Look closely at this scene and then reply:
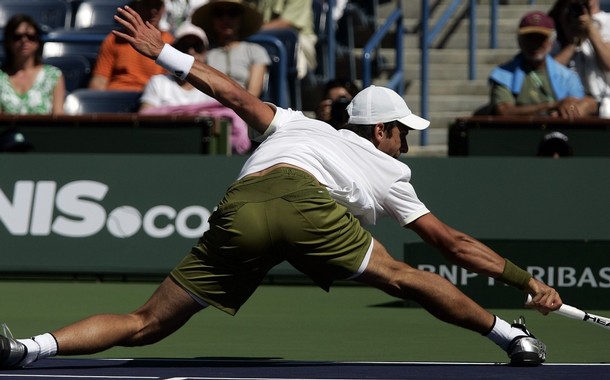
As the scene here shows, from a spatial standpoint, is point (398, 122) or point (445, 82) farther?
point (445, 82)

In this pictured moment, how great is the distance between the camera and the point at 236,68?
13.2 m

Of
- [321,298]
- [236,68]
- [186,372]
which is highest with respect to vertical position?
[236,68]

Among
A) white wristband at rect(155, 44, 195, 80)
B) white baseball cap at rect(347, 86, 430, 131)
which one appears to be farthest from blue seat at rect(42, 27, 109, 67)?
white baseball cap at rect(347, 86, 430, 131)

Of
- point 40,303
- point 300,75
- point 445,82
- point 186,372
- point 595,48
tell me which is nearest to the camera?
point 186,372

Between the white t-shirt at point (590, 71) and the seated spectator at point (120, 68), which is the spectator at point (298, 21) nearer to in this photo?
the seated spectator at point (120, 68)

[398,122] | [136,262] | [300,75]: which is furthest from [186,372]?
[300,75]

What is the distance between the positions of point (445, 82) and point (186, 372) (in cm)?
1003

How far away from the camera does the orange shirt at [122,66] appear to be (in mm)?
13727

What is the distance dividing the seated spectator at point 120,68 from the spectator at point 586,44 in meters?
3.64

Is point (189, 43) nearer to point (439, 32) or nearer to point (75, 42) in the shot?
point (75, 42)

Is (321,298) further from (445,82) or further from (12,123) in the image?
(445,82)

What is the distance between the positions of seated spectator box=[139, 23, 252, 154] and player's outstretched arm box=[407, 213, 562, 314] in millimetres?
5625

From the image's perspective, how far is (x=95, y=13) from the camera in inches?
619

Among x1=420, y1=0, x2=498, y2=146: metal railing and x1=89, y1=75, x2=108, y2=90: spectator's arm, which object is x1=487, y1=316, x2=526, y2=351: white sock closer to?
x1=89, y1=75, x2=108, y2=90: spectator's arm
